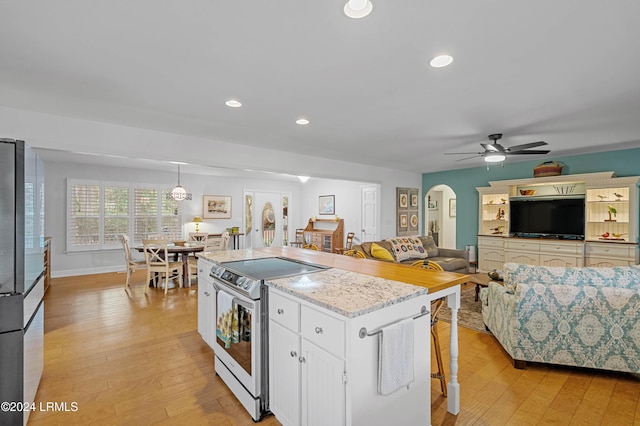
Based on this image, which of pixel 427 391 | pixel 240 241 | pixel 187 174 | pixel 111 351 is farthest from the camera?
pixel 240 241

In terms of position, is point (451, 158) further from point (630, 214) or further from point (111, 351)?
point (111, 351)

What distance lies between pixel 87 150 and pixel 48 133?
0.36 m

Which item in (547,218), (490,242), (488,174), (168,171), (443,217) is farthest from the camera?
(443,217)

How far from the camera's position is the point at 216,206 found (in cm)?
821

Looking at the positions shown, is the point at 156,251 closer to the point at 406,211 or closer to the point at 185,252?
the point at 185,252

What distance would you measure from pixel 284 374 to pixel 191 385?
1128 millimetres

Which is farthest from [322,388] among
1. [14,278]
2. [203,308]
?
[14,278]

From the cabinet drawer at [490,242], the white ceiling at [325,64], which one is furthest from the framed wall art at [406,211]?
the white ceiling at [325,64]

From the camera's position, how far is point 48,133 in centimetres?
319

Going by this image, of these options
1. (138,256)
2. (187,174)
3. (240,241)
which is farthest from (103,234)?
(240,241)

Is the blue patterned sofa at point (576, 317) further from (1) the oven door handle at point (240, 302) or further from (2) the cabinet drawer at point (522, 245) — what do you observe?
(2) the cabinet drawer at point (522, 245)

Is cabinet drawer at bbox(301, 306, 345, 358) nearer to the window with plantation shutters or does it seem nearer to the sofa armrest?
the sofa armrest

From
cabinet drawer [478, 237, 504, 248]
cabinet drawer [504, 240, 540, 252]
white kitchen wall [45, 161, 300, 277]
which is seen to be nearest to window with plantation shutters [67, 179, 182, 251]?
white kitchen wall [45, 161, 300, 277]

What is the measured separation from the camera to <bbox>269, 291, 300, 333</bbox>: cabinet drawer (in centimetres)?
172
